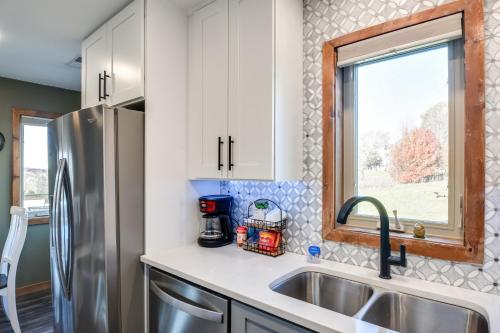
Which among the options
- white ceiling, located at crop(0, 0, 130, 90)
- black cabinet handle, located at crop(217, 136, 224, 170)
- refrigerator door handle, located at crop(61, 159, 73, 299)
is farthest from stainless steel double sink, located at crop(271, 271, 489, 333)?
white ceiling, located at crop(0, 0, 130, 90)

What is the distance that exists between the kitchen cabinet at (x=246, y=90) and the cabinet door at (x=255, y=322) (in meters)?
0.62

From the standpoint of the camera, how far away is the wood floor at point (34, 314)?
2.57m

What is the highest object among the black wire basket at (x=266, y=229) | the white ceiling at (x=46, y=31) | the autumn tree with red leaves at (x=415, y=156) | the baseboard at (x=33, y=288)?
the white ceiling at (x=46, y=31)

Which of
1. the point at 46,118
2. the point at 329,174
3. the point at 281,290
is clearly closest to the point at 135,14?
the point at 329,174

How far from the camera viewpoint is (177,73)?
6.10ft

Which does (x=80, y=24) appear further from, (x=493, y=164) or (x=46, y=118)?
(x=493, y=164)

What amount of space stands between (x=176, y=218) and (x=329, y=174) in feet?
3.21

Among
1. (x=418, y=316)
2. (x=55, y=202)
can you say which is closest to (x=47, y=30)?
(x=55, y=202)

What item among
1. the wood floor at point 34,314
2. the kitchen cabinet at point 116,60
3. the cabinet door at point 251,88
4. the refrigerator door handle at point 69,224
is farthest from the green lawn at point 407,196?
the wood floor at point 34,314

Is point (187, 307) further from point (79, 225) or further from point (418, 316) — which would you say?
point (418, 316)

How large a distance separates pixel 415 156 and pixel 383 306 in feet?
2.33

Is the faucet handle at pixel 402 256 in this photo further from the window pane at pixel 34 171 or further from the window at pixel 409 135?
the window pane at pixel 34 171

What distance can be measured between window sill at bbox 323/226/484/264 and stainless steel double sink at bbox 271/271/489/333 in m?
0.20

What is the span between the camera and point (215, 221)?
1974 millimetres
